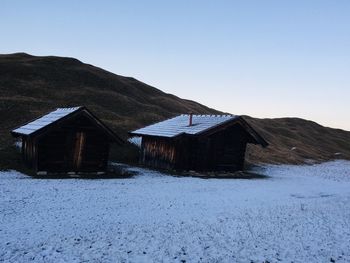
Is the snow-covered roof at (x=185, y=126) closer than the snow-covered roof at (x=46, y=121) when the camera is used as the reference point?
No

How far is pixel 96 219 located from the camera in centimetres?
1482

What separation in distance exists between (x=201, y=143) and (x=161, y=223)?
673 inches

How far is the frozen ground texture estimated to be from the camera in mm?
11758

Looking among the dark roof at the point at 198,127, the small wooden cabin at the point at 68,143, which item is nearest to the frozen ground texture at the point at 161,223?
the small wooden cabin at the point at 68,143

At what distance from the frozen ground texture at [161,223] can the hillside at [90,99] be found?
18139 mm

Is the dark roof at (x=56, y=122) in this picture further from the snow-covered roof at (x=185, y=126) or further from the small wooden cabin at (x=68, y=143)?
the snow-covered roof at (x=185, y=126)

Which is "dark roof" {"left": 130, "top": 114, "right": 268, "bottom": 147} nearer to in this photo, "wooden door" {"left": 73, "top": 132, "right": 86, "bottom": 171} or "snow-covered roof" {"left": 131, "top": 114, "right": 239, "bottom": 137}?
"snow-covered roof" {"left": 131, "top": 114, "right": 239, "bottom": 137}

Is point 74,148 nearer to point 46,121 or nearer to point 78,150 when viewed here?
point 78,150

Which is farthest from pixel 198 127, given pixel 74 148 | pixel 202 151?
pixel 74 148

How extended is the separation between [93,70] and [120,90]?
11265 mm

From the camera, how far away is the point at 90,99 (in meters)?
61.5

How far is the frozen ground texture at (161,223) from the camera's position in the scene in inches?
463

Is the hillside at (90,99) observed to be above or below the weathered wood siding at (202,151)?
above

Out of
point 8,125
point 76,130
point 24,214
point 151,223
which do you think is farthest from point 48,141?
point 8,125
